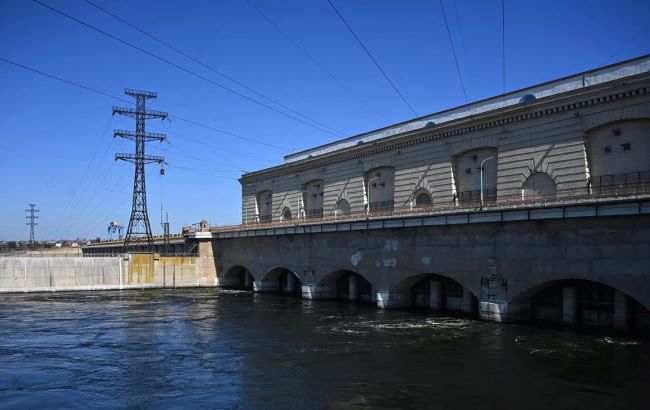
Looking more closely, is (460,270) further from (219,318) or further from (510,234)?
(219,318)

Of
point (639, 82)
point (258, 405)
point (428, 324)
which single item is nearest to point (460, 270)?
point (428, 324)

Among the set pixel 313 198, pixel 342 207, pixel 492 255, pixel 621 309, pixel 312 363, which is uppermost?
pixel 313 198

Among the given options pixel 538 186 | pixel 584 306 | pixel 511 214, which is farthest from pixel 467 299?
pixel 538 186

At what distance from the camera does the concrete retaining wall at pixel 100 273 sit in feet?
192

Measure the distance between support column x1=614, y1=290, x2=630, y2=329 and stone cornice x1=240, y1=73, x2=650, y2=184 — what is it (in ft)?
39.3

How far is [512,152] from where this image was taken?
3938 centimetres

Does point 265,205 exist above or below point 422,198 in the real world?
above

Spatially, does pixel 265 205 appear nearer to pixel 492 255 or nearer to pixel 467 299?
pixel 467 299

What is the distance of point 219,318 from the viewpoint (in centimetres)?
3931

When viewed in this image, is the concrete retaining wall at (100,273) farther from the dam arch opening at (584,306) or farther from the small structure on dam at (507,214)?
the dam arch opening at (584,306)

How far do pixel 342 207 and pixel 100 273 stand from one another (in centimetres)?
2990

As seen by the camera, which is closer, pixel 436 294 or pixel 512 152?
pixel 512 152

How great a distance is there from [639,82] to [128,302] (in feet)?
146

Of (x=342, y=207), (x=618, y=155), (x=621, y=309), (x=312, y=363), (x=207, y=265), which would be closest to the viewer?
(x=312, y=363)
